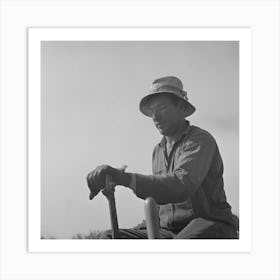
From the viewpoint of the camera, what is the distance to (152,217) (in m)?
2.45

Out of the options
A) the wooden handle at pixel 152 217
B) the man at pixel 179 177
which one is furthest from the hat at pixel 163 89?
the wooden handle at pixel 152 217

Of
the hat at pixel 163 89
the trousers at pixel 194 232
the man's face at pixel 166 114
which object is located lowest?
the trousers at pixel 194 232

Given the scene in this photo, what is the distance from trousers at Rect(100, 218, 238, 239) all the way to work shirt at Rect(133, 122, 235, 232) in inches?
0.8

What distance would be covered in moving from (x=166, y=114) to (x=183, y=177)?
282mm

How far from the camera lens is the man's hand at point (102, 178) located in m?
2.47

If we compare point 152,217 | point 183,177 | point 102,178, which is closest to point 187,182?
point 183,177

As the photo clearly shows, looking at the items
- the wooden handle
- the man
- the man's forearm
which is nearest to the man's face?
the man

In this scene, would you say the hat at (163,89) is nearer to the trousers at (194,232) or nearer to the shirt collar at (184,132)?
the shirt collar at (184,132)

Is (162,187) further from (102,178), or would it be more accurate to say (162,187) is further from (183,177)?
(102,178)
